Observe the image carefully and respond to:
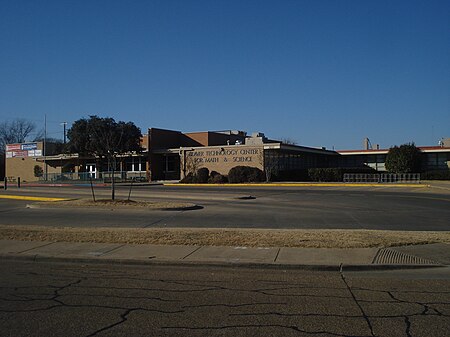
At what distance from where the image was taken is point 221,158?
49750 millimetres

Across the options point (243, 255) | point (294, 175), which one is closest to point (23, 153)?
point (294, 175)

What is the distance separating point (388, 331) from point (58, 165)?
68.5 m

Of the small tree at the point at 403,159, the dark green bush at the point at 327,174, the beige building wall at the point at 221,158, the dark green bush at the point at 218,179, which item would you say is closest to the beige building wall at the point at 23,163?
the beige building wall at the point at 221,158

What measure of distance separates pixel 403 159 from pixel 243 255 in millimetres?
42335

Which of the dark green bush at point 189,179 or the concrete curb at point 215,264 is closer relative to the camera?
the concrete curb at point 215,264

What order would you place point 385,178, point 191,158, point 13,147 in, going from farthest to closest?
1. point 13,147
2. point 191,158
3. point 385,178

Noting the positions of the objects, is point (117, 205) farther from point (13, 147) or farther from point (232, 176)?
point (13, 147)

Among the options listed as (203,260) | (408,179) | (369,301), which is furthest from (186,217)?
(408,179)

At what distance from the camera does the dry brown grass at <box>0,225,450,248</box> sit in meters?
10.5

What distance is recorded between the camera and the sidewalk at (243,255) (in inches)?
338

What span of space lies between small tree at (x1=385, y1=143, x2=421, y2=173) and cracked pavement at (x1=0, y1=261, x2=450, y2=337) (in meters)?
42.8

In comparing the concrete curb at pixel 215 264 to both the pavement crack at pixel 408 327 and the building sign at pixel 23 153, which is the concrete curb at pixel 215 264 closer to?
the pavement crack at pixel 408 327

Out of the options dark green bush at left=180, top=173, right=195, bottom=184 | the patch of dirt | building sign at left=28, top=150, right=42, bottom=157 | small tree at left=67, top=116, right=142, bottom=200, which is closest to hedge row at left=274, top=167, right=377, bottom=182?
dark green bush at left=180, top=173, right=195, bottom=184

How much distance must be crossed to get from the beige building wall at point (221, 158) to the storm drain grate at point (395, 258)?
121ft
